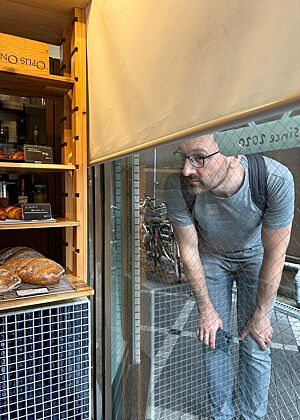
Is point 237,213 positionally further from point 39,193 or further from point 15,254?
point 39,193

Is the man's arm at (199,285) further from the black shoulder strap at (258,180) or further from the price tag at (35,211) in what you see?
the price tag at (35,211)

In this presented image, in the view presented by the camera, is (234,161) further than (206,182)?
No

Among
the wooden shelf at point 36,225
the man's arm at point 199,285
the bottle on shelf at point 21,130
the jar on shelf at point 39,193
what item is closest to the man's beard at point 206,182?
the man's arm at point 199,285

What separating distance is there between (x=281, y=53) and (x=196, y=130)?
9.1 inches

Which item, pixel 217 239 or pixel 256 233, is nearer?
pixel 256 233

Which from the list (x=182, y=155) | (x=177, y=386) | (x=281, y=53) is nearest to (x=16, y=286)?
(x=177, y=386)

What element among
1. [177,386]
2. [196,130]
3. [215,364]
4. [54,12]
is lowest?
[177,386]

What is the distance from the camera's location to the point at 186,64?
697 mm

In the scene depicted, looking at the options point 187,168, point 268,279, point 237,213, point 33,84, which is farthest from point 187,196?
point 33,84

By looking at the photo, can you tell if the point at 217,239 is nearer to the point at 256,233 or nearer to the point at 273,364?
the point at 256,233

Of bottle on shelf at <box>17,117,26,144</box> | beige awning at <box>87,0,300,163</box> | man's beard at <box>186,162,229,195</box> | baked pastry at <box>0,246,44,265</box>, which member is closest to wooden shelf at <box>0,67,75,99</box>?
bottle on shelf at <box>17,117,26,144</box>

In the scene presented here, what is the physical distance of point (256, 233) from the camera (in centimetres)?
72

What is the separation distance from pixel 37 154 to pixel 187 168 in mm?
778

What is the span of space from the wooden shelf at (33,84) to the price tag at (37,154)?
0.91 ft
